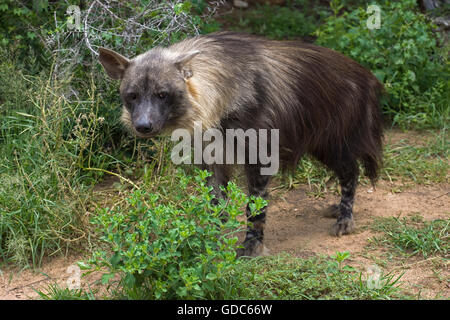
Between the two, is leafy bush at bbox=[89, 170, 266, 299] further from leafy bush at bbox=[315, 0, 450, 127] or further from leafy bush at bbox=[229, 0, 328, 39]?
leafy bush at bbox=[229, 0, 328, 39]

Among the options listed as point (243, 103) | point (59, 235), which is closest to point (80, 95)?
point (59, 235)

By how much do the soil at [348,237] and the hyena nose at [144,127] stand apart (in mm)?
1059

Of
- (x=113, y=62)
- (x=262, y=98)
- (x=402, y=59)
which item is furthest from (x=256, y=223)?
(x=402, y=59)

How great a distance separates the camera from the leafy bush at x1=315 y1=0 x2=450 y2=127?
6230mm

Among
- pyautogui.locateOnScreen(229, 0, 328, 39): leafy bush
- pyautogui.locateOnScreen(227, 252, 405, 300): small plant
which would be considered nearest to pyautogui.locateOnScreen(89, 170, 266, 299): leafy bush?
pyautogui.locateOnScreen(227, 252, 405, 300): small plant

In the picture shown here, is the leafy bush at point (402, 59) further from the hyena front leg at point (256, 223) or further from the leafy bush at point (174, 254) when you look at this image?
the leafy bush at point (174, 254)

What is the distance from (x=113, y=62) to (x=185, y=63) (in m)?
0.54

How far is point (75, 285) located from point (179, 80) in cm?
147

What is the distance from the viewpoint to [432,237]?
14.5 feet

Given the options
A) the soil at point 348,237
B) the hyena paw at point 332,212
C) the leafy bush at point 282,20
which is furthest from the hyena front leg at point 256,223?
the leafy bush at point 282,20

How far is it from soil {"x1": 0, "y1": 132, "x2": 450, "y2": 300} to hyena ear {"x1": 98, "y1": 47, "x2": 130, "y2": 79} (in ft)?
4.32

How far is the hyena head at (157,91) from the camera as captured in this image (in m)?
3.81

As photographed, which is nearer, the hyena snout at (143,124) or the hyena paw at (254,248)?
the hyena snout at (143,124)
